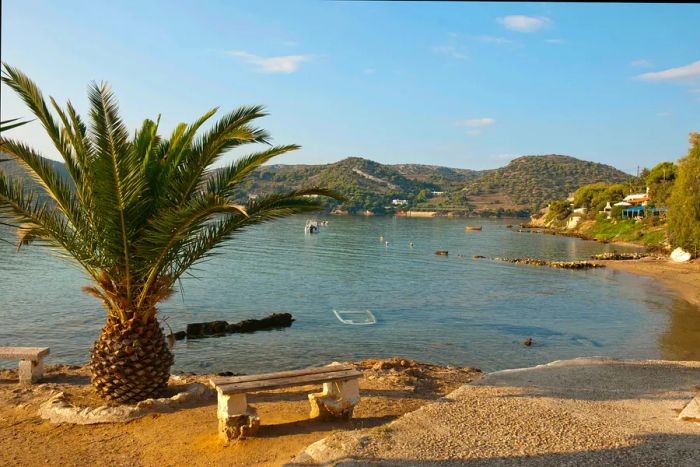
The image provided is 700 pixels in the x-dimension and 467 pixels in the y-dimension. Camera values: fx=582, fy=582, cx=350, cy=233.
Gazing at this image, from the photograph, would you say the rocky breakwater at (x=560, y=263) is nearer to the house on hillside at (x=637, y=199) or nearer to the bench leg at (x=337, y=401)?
the bench leg at (x=337, y=401)

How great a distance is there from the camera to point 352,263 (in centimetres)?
4991

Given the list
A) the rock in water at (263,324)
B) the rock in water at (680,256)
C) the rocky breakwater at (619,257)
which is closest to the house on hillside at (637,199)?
the rocky breakwater at (619,257)

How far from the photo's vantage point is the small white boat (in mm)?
24837

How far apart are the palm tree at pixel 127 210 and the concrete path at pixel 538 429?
3816 millimetres

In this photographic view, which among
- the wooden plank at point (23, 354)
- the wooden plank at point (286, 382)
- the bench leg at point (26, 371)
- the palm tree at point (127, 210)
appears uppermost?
the palm tree at point (127, 210)

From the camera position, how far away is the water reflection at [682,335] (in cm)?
1905

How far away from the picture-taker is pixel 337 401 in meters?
8.73

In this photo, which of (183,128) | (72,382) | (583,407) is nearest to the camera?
(583,407)

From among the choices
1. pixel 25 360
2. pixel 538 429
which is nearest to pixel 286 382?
pixel 538 429

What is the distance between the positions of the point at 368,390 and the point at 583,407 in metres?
3.65

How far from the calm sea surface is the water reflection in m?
0.06

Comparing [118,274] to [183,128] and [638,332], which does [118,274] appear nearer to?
[183,128]

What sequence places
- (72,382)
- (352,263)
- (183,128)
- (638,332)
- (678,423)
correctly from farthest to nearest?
(352,263) < (638,332) < (72,382) < (183,128) < (678,423)

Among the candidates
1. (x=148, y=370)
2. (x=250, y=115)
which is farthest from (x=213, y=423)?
(x=250, y=115)
